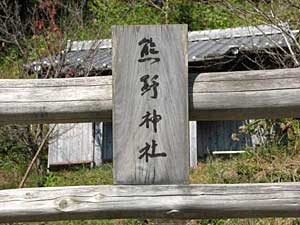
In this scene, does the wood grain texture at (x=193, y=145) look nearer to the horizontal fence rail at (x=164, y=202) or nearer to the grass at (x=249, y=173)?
the grass at (x=249, y=173)

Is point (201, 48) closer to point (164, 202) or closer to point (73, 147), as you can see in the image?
point (73, 147)

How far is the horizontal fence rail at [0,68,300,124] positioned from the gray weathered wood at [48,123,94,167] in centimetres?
901

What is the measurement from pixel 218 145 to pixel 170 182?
8.31 meters

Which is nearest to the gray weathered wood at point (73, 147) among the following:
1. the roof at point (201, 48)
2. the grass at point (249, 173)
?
the roof at point (201, 48)

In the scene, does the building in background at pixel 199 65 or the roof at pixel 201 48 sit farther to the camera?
the roof at pixel 201 48

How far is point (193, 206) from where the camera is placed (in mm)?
2422

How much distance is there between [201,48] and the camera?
425 inches

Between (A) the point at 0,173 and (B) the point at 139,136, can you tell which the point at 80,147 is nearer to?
(A) the point at 0,173

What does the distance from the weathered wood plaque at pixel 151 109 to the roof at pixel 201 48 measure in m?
6.31

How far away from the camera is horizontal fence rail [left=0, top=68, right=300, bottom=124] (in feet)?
8.05

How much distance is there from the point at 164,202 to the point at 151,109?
1.09 ft

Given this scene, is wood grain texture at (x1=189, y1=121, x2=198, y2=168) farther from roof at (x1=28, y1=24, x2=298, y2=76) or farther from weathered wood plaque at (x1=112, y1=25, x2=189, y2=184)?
weathered wood plaque at (x1=112, y1=25, x2=189, y2=184)

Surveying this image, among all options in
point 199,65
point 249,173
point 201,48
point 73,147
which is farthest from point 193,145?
point 249,173

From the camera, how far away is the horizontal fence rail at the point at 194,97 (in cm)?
246
